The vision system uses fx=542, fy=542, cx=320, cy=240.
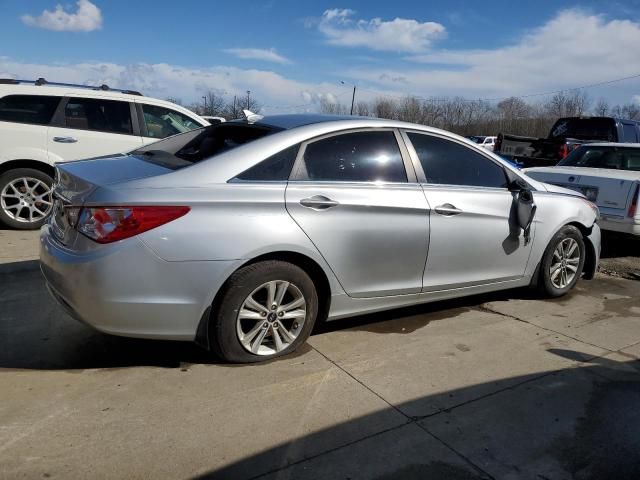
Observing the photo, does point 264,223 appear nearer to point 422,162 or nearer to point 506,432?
point 422,162

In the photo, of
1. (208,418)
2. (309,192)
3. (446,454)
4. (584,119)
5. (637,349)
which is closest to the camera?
(446,454)

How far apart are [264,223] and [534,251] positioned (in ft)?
9.00

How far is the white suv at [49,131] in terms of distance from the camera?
22.0ft

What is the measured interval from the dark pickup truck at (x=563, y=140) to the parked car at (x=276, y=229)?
783cm

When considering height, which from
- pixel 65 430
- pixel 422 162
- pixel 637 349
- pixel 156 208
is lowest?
pixel 65 430

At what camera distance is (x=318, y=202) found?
3537 millimetres

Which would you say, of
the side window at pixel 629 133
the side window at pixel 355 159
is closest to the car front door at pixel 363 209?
the side window at pixel 355 159

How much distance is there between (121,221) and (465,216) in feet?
Answer: 8.40

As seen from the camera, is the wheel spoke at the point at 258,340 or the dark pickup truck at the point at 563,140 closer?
the wheel spoke at the point at 258,340

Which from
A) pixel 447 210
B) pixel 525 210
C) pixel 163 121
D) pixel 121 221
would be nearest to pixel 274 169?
pixel 121 221

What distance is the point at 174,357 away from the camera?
11.8ft

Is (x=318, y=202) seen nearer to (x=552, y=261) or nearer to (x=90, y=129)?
(x=552, y=261)

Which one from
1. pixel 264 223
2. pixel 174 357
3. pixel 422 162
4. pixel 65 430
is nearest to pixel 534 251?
pixel 422 162

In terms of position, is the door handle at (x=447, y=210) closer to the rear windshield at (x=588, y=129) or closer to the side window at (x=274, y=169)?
the side window at (x=274, y=169)
